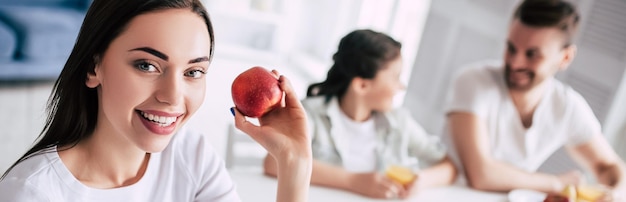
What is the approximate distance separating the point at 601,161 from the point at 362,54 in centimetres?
82

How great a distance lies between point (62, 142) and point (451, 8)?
7.28 feet

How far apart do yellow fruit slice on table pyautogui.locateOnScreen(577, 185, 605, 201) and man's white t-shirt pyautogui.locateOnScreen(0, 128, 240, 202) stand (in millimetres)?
932

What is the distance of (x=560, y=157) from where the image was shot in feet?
7.93

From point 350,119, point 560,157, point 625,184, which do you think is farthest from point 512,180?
point 560,157

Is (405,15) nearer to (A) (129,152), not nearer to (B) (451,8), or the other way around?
(B) (451,8)

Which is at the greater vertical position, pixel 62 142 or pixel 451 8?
pixel 451 8

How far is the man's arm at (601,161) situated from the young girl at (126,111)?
115 cm

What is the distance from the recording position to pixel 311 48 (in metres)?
4.77

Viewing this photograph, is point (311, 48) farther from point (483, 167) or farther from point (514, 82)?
point (483, 167)

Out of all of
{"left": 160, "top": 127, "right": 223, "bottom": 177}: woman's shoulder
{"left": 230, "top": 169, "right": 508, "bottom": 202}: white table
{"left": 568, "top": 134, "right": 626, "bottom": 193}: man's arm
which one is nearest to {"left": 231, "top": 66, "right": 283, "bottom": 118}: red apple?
{"left": 160, "top": 127, "right": 223, "bottom": 177}: woman's shoulder

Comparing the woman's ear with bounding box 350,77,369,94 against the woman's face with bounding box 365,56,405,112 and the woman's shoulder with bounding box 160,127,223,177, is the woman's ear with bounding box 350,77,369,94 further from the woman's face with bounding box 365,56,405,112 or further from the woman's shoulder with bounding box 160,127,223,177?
the woman's shoulder with bounding box 160,127,223,177

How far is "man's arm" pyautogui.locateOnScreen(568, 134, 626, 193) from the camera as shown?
6.00 ft

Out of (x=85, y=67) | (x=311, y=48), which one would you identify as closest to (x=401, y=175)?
(x=85, y=67)

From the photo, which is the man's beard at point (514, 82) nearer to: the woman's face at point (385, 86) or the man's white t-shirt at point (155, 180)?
the woman's face at point (385, 86)
